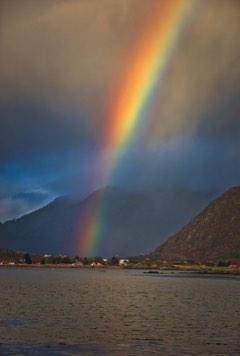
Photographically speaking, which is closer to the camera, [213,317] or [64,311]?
[213,317]

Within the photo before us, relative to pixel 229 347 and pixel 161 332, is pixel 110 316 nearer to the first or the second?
pixel 161 332

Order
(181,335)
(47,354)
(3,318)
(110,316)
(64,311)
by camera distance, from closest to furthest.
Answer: (47,354) → (181,335) → (3,318) → (110,316) → (64,311)

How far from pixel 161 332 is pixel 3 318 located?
926 inches

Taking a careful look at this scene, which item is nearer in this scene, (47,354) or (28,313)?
(47,354)

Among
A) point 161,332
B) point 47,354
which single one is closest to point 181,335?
point 161,332

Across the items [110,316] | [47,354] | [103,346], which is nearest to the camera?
[47,354]

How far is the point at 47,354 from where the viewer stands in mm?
45125

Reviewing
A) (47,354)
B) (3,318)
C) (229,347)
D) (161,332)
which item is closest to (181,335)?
(161,332)

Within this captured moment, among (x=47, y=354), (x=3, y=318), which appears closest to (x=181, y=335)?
(x=47, y=354)

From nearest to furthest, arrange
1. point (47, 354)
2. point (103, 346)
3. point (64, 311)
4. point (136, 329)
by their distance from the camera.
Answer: point (47, 354) → point (103, 346) → point (136, 329) → point (64, 311)

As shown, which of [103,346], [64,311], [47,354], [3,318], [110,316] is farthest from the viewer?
[64,311]

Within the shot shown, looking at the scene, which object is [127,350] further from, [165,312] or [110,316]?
[165,312]

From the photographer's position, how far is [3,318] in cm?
7138

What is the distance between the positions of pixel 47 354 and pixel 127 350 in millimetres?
7452
